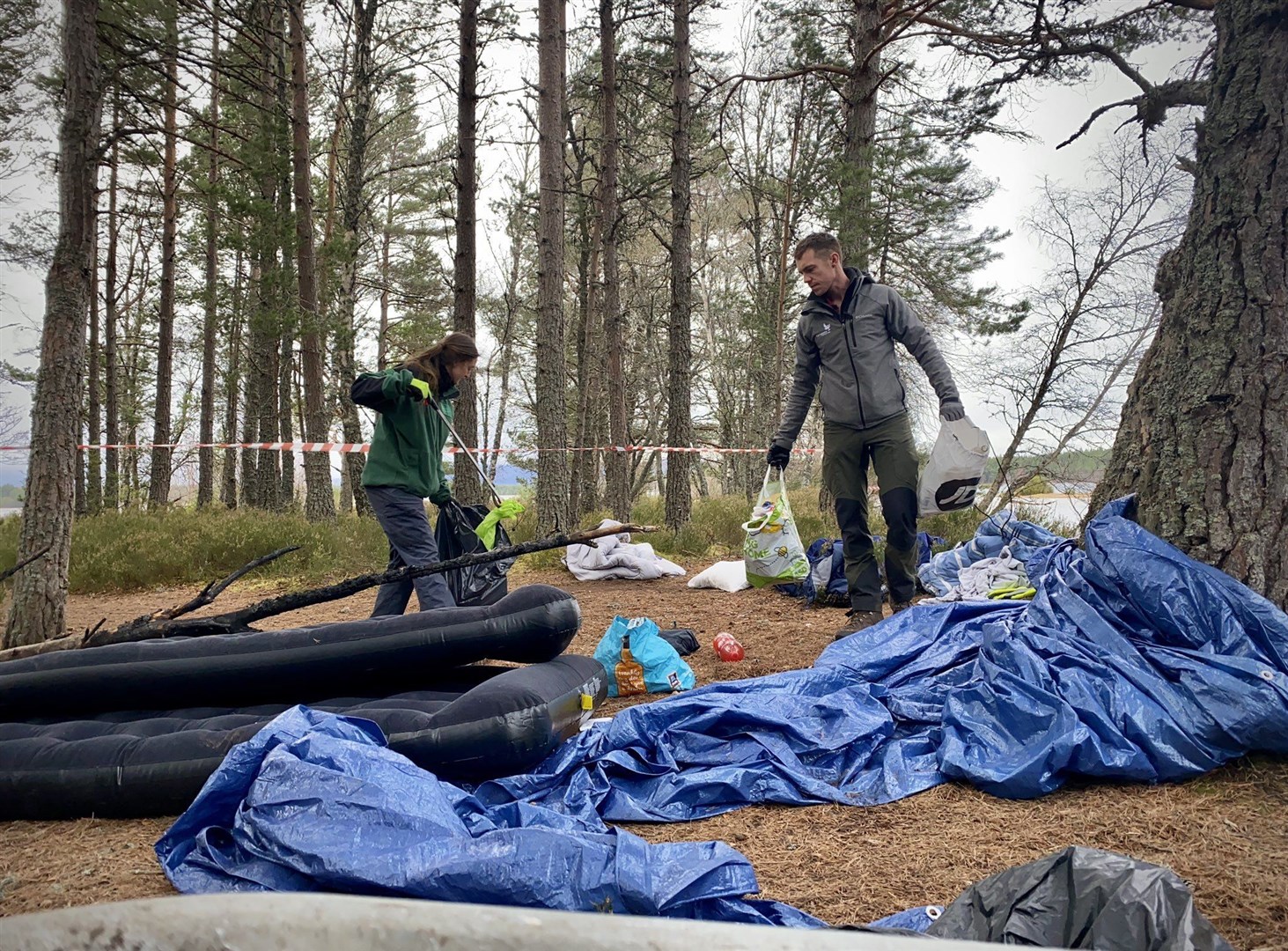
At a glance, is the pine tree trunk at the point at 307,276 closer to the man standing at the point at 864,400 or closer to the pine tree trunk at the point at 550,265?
the pine tree trunk at the point at 550,265

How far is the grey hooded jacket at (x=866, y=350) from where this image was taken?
14.7ft

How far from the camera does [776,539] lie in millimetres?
5320

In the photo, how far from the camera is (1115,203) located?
9031 mm

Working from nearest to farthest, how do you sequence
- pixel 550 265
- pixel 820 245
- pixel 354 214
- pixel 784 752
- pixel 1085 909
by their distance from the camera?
1. pixel 1085 909
2. pixel 784 752
3. pixel 820 245
4. pixel 550 265
5. pixel 354 214

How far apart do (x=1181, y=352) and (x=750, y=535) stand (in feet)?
9.20

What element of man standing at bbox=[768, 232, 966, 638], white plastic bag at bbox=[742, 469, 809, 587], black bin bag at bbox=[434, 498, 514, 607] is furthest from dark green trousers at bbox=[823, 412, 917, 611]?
black bin bag at bbox=[434, 498, 514, 607]

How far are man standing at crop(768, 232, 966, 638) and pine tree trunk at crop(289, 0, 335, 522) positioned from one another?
7988 mm

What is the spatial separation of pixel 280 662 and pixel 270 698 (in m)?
0.20

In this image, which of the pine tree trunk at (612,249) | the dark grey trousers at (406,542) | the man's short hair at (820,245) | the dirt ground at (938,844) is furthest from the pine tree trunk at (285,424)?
the dirt ground at (938,844)

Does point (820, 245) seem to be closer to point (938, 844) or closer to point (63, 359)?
point (938, 844)

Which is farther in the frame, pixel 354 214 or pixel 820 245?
pixel 354 214

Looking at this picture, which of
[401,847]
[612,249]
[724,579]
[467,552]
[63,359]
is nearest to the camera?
[401,847]

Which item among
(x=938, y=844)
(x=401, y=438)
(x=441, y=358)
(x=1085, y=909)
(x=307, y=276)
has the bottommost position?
(x=938, y=844)

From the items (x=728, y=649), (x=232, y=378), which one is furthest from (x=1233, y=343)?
(x=232, y=378)
